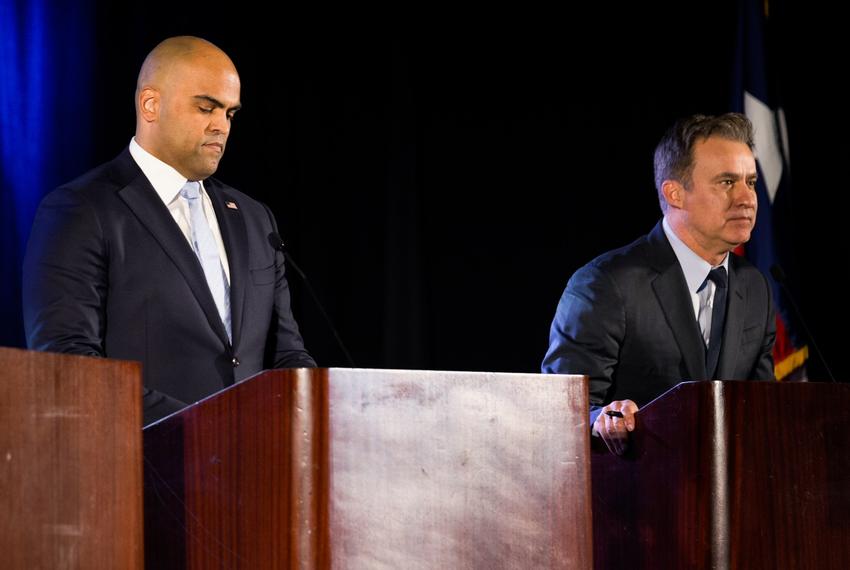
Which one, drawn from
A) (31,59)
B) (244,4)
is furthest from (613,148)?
(31,59)

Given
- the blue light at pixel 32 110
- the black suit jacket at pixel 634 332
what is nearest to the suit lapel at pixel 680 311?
the black suit jacket at pixel 634 332

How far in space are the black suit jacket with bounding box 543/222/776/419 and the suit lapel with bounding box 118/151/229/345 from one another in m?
1.03

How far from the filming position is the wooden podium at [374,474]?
1.80 metres

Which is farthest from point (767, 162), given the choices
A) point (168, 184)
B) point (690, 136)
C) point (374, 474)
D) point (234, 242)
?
point (374, 474)

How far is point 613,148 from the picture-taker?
16.7 ft

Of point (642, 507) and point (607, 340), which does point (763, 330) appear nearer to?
point (607, 340)

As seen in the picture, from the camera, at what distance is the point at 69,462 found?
157 cm

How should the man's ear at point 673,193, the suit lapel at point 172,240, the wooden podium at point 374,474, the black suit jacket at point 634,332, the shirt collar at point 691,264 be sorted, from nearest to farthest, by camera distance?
1. the wooden podium at point 374,474
2. the suit lapel at point 172,240
3. the black suit jacket at point 634,332
4. the shirt collar at point 691,264
5. the man's ear at point 673,193

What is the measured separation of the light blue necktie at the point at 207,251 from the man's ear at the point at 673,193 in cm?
147

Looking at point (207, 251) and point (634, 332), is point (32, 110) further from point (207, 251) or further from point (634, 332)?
point (634, 332)

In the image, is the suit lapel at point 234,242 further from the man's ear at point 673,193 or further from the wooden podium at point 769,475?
the man's ear at point 673,193

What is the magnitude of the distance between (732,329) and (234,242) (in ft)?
4.84

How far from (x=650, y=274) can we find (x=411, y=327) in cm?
164

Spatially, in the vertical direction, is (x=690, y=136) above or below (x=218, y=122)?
above
